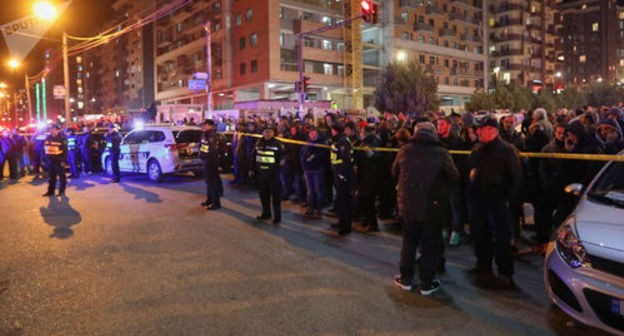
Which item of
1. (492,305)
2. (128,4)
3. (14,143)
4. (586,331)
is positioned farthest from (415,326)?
(128,4)

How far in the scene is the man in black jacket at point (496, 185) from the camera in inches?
212

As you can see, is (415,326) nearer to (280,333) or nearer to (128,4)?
(280,333)

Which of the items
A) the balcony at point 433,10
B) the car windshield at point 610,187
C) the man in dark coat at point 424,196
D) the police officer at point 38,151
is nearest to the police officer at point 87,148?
the police officer at point 38,151

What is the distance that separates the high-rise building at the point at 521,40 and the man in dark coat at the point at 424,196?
271 ft

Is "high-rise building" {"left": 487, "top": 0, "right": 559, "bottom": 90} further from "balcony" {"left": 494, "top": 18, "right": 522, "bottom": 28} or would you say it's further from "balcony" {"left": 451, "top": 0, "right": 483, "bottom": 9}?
"balcony" {"left": 451, "top": 0, "right": 483, "bottom": 9}

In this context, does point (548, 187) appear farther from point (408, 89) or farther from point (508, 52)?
point (508, 52)

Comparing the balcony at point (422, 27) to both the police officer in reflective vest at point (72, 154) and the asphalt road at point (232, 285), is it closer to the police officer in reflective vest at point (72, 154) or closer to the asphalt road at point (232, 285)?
the police officer in reflective vest at point (72, 154)

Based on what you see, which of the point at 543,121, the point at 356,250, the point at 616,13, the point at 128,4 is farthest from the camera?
the point at 616,13

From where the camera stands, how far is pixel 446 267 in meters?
6.17

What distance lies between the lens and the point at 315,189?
9648 mm

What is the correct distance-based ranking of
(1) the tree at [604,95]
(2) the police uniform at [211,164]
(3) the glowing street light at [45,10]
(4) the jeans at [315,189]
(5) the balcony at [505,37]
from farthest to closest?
(5) the balcony at [505,37], (1) the tree at [604,95], (3) the glowing street light at [45,10], (2) the police uniform at [211,164], (4) the jeans at [315,189]

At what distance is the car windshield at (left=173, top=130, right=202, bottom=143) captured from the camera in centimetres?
1473

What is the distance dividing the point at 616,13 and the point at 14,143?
14835cm

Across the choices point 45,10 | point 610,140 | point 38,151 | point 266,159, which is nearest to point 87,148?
point 38,151
